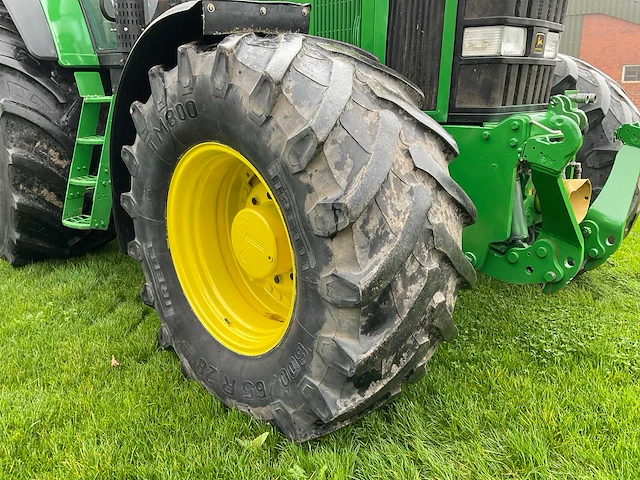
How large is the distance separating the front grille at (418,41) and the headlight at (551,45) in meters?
0.50

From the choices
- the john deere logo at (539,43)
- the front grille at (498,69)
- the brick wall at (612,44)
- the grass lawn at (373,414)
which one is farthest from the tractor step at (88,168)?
the brick wall at (612,44)

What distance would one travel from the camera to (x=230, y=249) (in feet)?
8.91

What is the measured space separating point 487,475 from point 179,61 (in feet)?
6.06

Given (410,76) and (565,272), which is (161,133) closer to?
(410,76)

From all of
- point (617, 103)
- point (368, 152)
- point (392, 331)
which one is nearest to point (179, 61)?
point (368, 152)

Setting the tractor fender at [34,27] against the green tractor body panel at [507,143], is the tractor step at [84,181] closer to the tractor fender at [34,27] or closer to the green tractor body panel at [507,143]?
the tractor fender at [34,27]

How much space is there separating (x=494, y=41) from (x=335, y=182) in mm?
1033

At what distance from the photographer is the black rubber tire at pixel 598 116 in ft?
11.0

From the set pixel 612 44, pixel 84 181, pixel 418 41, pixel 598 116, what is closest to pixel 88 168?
pixel 84 181

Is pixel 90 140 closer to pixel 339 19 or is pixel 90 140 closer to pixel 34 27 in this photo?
pixel 34 27

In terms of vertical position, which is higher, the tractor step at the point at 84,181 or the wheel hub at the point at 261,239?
the wheel hub at the point at 261,239

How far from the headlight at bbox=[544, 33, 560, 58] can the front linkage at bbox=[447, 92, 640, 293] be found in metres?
0.24

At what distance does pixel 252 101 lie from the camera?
1846mm

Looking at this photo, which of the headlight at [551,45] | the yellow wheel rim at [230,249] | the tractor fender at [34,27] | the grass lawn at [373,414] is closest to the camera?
the grass lawn at [373,414]
